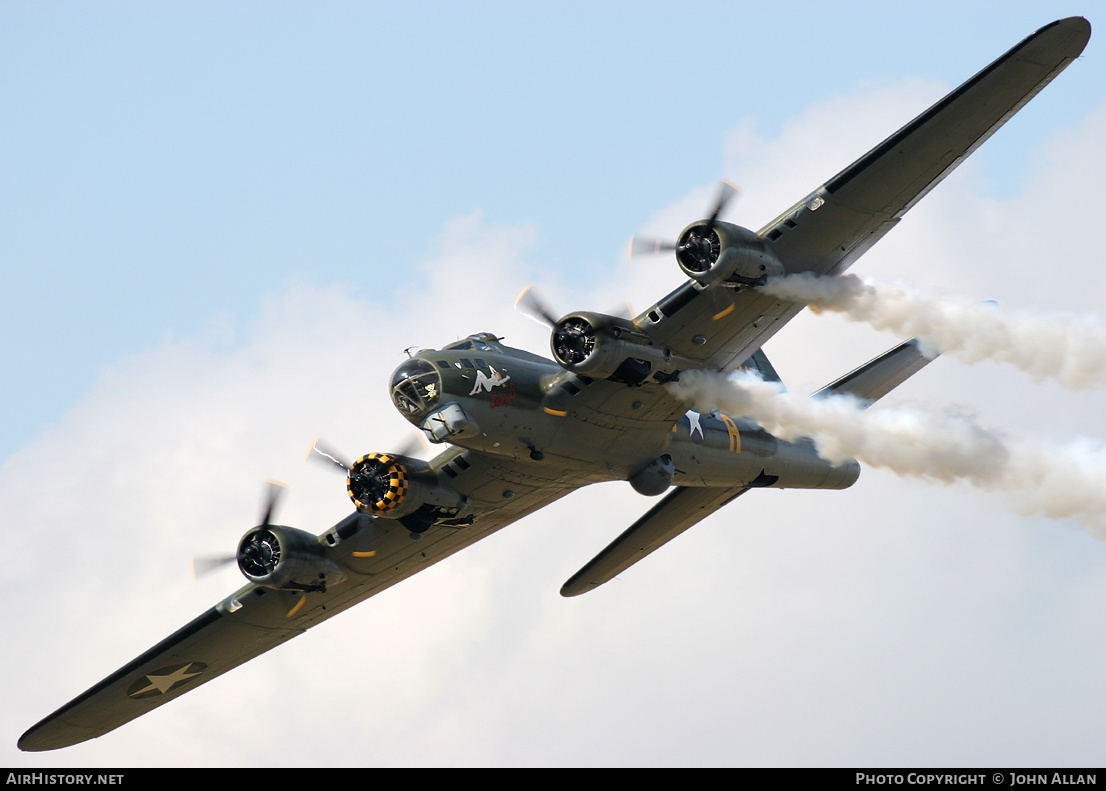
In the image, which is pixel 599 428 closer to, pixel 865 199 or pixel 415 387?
pixel 415 387

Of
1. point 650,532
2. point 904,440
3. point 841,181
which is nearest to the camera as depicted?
point 841,181

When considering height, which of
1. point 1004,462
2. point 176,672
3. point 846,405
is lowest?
point 176,672

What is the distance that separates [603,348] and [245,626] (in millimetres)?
14938

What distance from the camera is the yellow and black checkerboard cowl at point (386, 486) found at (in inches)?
1156

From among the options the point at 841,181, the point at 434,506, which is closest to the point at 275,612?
the point at 434,506

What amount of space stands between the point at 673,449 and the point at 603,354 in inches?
212

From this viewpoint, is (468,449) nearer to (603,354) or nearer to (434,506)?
(434,506)

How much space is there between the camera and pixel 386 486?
96.4 ft

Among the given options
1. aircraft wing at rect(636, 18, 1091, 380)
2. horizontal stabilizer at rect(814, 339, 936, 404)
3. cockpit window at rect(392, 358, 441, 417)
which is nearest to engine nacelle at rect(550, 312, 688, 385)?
aircraft wing at rect(636, 18, 1091, 380)

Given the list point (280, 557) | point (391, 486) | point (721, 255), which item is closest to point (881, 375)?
point (721, 255)

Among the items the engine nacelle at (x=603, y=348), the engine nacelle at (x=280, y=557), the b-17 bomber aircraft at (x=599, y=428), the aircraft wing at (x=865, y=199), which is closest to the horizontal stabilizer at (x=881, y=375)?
the b-17 bomber aircraft at (x=599, y=428)

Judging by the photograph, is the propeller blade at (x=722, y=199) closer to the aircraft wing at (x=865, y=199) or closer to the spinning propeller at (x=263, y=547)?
the aircraft wing at (x=865, y=199)

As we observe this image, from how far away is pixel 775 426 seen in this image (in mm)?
30094

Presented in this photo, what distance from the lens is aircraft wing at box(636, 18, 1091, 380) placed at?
25156 mm
